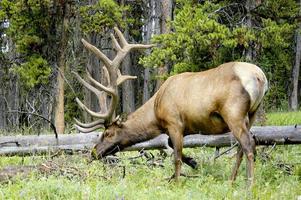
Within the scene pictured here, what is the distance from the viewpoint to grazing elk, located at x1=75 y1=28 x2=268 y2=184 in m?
6.87

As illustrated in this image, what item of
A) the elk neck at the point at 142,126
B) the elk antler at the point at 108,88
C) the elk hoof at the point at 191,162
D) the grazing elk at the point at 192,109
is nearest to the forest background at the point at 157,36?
the elk antler at the point at 108,88

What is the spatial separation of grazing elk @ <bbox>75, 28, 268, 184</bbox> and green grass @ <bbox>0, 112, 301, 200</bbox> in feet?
1.11

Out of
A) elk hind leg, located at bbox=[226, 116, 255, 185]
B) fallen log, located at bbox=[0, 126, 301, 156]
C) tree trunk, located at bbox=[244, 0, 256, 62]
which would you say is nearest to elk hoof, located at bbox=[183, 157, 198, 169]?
fallen log, located at bbox=[0, 126, 301, 156]

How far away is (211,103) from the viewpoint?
283 inches

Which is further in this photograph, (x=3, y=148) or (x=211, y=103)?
(x=3, y=148)

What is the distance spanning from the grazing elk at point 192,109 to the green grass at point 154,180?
339mm

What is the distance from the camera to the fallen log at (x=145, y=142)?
9000 mm

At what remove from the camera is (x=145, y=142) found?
9.26 m

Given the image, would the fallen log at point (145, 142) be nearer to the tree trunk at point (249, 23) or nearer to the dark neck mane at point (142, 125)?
the dark neck mane at point (142, 125)

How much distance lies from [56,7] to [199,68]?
5240 millimetres

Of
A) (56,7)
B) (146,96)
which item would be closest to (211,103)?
(56,7)

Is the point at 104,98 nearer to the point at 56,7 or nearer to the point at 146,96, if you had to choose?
the point at 56,7

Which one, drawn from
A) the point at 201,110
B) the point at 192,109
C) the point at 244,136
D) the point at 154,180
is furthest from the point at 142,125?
the point at 244,136

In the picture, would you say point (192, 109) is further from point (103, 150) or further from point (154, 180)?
point (103, 150)
